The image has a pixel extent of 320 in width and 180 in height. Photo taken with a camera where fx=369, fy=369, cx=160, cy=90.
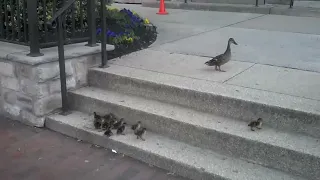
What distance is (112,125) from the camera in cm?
384

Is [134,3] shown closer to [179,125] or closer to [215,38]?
[215,38]

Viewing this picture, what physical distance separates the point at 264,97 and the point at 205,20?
16.4 feet

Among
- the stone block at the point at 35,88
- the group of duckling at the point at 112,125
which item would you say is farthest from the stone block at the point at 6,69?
the group of duckling at the point at 112,125

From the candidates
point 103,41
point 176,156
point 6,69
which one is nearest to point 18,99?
point 6,69

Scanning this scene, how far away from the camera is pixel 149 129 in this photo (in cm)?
378

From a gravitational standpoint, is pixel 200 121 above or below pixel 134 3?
below

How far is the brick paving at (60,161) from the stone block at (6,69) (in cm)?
71

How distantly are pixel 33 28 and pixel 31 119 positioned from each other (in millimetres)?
1047

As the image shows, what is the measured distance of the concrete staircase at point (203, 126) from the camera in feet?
10.0

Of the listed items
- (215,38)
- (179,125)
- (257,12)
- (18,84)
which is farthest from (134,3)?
(179,125)

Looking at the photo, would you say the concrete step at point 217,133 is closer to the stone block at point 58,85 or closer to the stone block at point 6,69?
the stone block at point 58,85

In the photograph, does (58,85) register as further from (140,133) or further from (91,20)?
(140,133)

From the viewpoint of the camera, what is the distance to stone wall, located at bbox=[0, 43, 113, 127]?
407cm

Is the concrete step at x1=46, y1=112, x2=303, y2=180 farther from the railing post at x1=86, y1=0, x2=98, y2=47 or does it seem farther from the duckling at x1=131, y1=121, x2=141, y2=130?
the railing post at x1=86, y1=0, x2=98, y2=47
